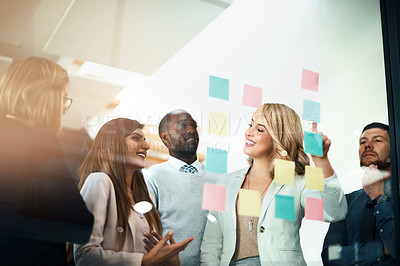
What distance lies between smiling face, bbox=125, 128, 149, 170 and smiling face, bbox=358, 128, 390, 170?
0.98m

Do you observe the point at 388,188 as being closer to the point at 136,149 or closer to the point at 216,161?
the point at 216,161

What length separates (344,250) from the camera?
1.89m

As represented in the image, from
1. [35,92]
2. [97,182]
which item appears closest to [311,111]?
[97,182]

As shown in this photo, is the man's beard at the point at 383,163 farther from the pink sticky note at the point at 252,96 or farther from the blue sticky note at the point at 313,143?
the pink sticky note at the point at 252,96

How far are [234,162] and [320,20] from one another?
2.74 feet

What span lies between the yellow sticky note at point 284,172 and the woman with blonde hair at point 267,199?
0.05 ft

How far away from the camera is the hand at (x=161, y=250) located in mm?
1547

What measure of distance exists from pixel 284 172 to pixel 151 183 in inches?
21.1

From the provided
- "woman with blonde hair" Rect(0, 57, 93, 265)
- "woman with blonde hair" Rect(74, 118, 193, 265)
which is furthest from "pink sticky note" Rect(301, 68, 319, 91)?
"woman with blonde hair" Rect(0, 57, 93, 265)

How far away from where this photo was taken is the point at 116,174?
1.58m

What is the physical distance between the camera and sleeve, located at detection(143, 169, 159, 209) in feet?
5.28

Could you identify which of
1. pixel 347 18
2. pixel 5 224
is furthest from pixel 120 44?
pixel 347 18

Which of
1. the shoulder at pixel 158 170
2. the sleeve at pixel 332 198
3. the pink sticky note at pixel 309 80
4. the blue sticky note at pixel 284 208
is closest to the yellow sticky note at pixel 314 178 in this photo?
Answer: the sleeve at pixel 332 198

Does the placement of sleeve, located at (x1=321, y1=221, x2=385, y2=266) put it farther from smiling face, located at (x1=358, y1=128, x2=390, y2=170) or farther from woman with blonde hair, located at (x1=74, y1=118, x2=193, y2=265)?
woman with blonde hair, located at (x1=74, y1=118, x2=193, y2=265)
